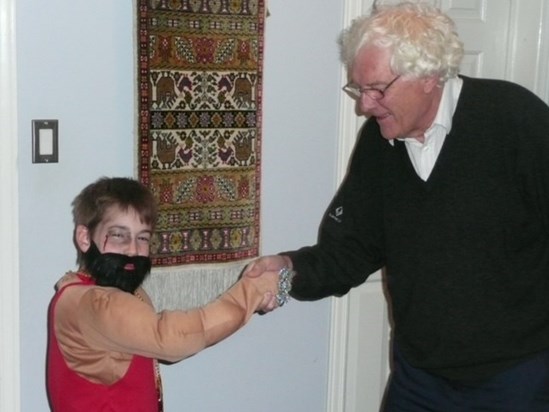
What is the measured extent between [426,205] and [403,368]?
434mm

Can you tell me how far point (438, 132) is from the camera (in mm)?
2139

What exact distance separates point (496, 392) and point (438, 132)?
24.3 inches

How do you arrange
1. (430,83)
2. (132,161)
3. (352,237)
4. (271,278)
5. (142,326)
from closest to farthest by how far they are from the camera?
(142,326), (430,83), (271,278), (352,237), (132,161)

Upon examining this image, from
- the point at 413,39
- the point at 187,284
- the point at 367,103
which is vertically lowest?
the point at 187,284

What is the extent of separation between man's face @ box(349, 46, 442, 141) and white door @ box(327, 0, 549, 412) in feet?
2.75

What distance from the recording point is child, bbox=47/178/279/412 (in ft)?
6.27

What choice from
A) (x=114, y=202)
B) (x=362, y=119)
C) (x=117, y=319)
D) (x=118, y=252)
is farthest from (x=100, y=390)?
(x=362, y=119)

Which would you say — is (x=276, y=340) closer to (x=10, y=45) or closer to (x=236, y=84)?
(x=236, y=84)

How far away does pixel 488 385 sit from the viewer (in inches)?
84.0

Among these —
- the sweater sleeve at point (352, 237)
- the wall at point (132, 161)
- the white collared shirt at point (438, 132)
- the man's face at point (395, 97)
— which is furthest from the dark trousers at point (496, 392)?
the wall at point (132, 161)

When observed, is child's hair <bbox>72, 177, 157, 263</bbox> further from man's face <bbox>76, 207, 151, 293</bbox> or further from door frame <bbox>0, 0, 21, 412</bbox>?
door frame <bbox>0, 0, 21, 412</bbox>

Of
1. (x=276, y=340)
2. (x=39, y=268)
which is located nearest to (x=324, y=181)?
(x=276, y=340)

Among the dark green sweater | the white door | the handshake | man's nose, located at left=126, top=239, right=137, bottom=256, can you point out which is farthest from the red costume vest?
the white door

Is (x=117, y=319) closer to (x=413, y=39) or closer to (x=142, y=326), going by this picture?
(x=142, y=326)
